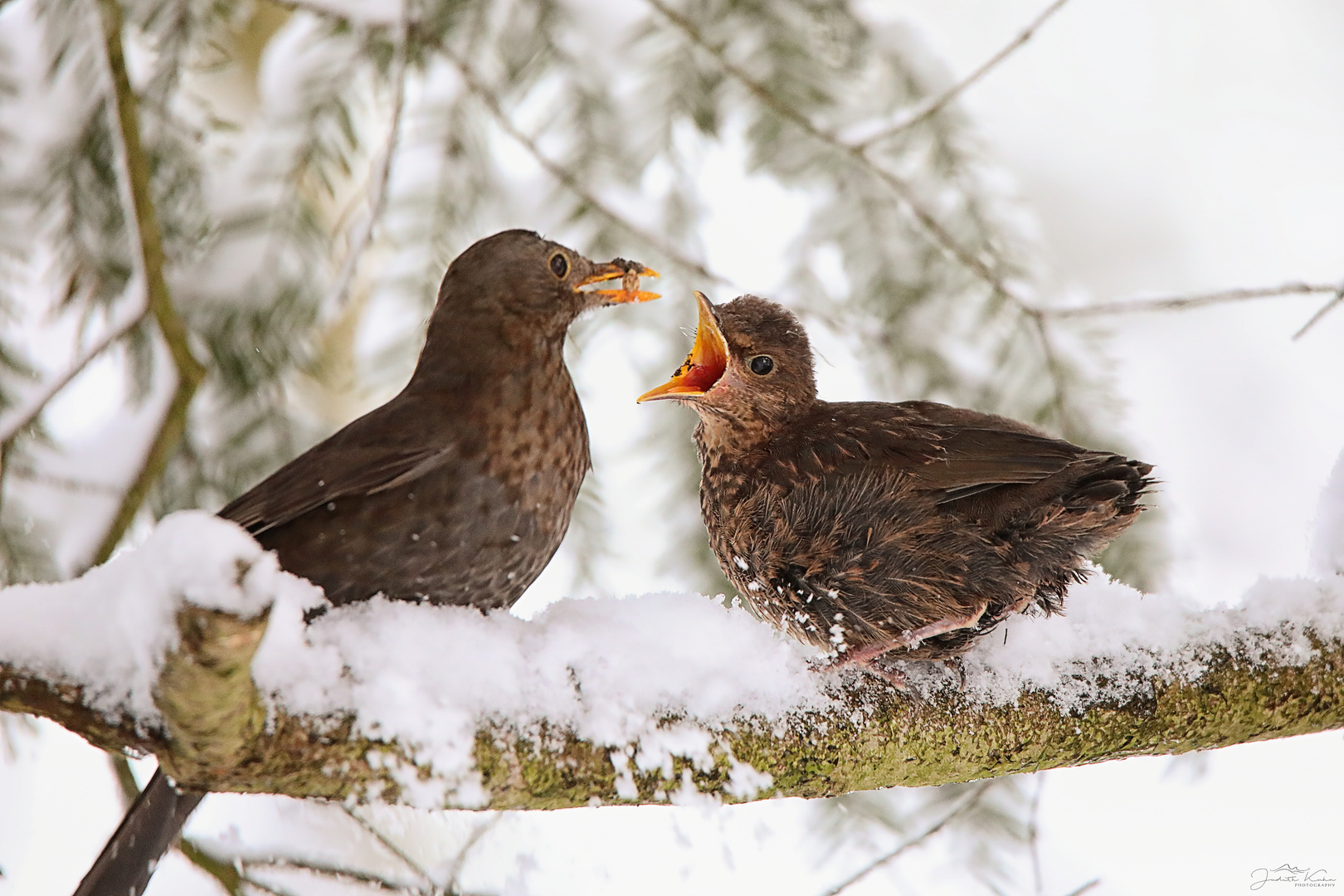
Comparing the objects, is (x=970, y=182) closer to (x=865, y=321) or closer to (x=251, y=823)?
(x=865, y=321)

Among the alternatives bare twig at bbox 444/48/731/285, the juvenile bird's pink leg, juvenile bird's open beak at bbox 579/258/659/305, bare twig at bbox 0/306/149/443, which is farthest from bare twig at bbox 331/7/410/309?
the juvenile bird's pink leg

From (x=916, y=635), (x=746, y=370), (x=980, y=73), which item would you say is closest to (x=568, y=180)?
(x=746, y=370)

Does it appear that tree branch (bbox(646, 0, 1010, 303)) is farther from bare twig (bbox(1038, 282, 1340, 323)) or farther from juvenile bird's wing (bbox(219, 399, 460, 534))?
juvenile bird's wing (bbox(219, 399, 460, 534))

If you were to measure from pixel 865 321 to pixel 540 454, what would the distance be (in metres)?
1.35

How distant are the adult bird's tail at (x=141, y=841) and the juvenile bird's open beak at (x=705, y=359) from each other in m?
1.23

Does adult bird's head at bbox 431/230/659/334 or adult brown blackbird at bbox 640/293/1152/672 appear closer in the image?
adult brown blackbird at bbox 640/293/1152/672

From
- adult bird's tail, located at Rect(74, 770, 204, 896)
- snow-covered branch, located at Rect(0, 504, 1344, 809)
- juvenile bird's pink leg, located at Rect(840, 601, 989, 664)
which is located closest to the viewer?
snow-covered branch, located at Rect(0, 504, 1344, 809)

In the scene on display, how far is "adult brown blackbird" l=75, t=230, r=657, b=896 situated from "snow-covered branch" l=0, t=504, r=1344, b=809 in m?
0.16

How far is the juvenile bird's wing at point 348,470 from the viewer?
221 cm

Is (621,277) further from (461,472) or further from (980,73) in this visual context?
(980,73)

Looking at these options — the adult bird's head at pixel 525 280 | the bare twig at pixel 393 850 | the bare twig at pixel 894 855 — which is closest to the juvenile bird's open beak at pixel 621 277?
the adult bird's head at pixel 525 280

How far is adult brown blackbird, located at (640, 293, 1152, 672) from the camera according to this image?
87.7 inches

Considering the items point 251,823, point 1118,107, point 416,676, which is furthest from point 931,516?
point 1118,107

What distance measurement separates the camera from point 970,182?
333 centimetres
